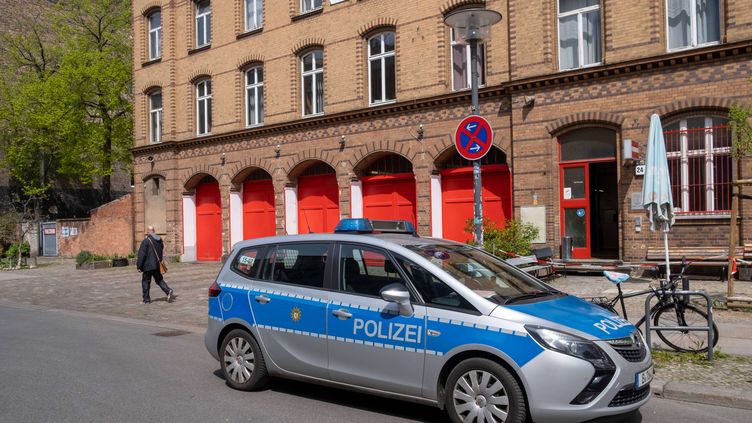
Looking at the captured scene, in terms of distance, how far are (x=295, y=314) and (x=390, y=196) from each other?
1327 centimetres

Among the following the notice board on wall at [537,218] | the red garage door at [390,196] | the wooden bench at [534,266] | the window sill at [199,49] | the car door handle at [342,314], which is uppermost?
the window sill at [199,49]

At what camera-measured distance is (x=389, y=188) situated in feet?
62.6

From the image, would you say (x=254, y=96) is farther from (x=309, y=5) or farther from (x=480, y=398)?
(x=480, y=398)

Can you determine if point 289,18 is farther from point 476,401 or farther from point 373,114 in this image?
point 476,401

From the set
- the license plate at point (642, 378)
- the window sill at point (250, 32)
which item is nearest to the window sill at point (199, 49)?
the window sill at point (250, 32)

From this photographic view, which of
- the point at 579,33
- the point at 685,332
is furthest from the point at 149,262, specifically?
the point at 579,33

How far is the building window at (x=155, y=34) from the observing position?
2564cm

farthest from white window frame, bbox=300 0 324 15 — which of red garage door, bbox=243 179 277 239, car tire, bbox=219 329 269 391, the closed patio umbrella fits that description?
car tire, bbox=219 329 269 391

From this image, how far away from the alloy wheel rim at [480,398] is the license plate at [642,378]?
103cm

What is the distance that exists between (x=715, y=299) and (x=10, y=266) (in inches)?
965

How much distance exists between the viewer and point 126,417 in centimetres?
544

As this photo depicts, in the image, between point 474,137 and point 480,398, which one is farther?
point 474,137

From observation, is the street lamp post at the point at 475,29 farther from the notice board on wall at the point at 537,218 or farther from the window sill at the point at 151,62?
the window sill at the point at 151,62

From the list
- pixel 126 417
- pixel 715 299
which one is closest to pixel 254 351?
pixel 126 417
